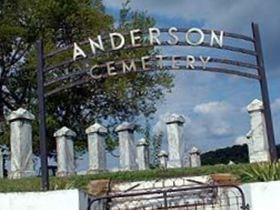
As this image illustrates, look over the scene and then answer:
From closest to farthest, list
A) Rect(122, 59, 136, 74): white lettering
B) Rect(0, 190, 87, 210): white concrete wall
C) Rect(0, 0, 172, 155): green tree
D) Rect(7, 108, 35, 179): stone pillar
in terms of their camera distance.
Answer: Rect(0, 190, 87, 210): white concrete wall → Rect(122, 59, 136, 74): white lettering → Rect(7, 108, 35, 179): stone pillar → Rect(0, 0, 172, 155): green tree

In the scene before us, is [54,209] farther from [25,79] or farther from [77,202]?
[25,79]

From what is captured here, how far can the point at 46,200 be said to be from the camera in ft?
40.3

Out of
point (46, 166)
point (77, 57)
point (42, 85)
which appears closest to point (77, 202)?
point (46, 166)

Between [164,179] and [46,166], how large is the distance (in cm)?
291

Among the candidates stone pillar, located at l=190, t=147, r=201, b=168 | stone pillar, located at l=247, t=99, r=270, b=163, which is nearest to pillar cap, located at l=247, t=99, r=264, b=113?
stone pillar, located at l=247, t=99, r=270, b=163

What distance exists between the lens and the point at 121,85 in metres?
30.9

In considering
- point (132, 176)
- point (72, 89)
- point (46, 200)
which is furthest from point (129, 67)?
point (72, 89)

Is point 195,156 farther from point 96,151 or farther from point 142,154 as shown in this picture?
point 96,151

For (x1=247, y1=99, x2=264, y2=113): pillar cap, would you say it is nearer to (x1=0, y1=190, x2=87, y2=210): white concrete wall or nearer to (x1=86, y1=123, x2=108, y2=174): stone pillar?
(x1=86, y1=123, x2=108, y2=174): stone pillar

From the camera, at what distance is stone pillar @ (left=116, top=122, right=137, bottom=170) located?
22.2 metres

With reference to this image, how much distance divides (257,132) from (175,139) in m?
2.36

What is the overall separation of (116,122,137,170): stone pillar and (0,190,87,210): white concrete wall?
31.5ft

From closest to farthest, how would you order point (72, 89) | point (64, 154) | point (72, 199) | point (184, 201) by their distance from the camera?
point (72, 199) → point (184, 201) → point (64, 154) → point (72, 89)

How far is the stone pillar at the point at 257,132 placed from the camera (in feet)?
68.8
